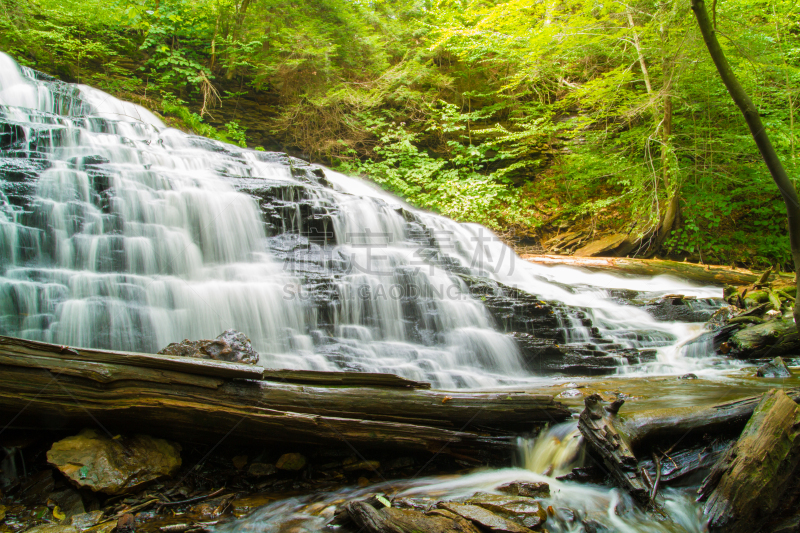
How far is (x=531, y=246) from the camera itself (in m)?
11.3

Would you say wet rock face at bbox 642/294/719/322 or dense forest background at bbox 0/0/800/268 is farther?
dense forest background at bbox 0/0/800/268

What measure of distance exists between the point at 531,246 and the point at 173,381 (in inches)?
410

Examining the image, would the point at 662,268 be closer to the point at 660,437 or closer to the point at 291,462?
the point at 660,437

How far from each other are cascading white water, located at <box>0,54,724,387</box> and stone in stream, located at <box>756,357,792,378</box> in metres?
0.85

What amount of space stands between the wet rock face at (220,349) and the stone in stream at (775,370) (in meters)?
5.47

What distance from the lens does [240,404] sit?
257cm

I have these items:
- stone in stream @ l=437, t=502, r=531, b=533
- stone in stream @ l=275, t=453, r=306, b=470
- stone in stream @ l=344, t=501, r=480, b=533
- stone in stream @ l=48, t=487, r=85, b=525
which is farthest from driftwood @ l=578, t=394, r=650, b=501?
stone in stream @ l=48, t=487, r=85, b=525

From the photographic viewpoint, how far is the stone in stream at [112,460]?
89.6 inches

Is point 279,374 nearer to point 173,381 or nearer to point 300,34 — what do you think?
point 173,381

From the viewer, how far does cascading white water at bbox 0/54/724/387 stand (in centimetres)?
432

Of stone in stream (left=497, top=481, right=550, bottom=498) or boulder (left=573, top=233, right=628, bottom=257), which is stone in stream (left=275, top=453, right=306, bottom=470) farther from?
boulder (left=573, top=233, right=628, bottom=257)

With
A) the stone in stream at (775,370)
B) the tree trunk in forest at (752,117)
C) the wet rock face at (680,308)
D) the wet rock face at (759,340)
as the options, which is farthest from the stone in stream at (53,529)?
the wet rock face at (680,308)

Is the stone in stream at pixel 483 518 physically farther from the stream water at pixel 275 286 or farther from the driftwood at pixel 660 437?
the driftwood at pixel 660 437

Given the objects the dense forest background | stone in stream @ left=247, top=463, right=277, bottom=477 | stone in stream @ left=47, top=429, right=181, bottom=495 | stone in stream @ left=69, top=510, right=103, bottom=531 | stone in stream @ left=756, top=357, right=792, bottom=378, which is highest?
the dense forest background
